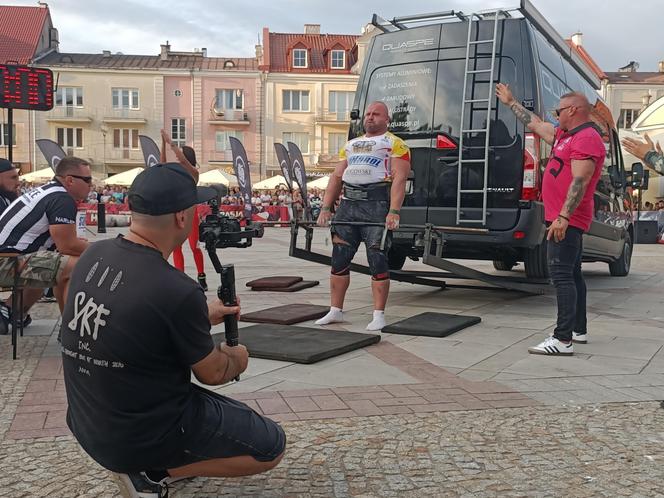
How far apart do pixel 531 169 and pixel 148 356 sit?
214 inches

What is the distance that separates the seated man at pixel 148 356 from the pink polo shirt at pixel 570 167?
3.57 metres

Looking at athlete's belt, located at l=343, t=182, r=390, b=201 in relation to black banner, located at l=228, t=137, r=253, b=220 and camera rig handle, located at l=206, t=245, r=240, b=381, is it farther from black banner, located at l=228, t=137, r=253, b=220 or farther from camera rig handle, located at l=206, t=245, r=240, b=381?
black banner, located at l=228, t=137, r=253, b=220

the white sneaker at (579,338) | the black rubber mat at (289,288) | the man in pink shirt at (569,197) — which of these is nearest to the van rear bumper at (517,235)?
the white sneaker at (579,338)

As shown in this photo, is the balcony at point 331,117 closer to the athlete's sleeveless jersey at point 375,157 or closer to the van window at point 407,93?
the van window at point 407,93

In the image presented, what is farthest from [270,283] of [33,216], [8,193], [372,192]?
[33,216]

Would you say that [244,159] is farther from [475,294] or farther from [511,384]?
[511,384]

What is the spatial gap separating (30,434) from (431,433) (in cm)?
199

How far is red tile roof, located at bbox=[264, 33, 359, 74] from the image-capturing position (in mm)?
52406

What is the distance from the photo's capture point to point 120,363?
2.15m

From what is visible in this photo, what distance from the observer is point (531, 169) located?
6.81 m

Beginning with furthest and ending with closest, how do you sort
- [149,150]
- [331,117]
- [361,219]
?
[331,117] < [149,150] < [361,219]

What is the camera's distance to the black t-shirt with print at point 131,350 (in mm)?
2123

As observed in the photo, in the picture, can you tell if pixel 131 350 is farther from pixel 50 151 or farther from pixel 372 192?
pixel 50 151

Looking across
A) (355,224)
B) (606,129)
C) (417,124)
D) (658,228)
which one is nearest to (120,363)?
(355,224)
